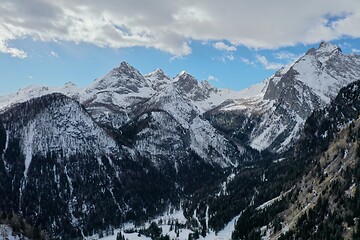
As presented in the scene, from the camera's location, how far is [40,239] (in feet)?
426

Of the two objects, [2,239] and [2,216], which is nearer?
[2,239]

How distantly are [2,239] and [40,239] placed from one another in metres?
13.4

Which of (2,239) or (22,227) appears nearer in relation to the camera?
(2,239)

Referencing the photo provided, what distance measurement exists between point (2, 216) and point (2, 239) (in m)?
17.9

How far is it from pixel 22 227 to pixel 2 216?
8.09 meters

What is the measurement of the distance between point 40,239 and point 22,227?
615 centimetres

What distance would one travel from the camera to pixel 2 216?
13488cm

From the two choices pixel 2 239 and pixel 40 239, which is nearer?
pixel 2 239

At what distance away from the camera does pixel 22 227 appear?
131125mm

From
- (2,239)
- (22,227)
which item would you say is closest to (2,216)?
(22,227)

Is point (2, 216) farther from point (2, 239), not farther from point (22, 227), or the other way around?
point (2, 239)

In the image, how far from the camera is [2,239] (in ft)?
388
